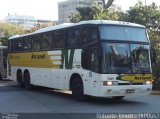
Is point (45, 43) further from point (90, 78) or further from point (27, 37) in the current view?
point (90, 78)

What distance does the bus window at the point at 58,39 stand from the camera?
19078mm

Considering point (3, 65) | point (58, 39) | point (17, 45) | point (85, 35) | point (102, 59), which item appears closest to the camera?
point (102, 59)

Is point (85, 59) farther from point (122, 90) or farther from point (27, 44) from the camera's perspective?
A: point (27, 44)

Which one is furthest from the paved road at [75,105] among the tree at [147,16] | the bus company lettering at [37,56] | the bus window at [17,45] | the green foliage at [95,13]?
the green foliage at [95,13]

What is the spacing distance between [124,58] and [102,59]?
93 cm

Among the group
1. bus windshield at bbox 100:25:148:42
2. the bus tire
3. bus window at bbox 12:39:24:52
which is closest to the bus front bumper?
bus windshield at bbox 100:25:148:42

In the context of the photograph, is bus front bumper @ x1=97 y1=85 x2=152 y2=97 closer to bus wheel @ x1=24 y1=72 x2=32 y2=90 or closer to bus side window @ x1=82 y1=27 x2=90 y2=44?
bus side window @ x1=82 y1=27 x2=90 y2=44

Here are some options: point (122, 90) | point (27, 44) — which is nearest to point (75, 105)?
point (122, 90)

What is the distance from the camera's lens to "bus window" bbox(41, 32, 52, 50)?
2052 cm

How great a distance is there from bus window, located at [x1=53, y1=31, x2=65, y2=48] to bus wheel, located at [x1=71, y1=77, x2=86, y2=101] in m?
2.19

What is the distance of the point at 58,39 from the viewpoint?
64.0 ft

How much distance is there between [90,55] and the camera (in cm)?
1653

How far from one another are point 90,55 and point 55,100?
9.43 feet

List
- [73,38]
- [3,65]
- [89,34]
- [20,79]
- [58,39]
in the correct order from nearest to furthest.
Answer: [89,34] < [73,38] < [58,39] < [20,79] < [3,65]
